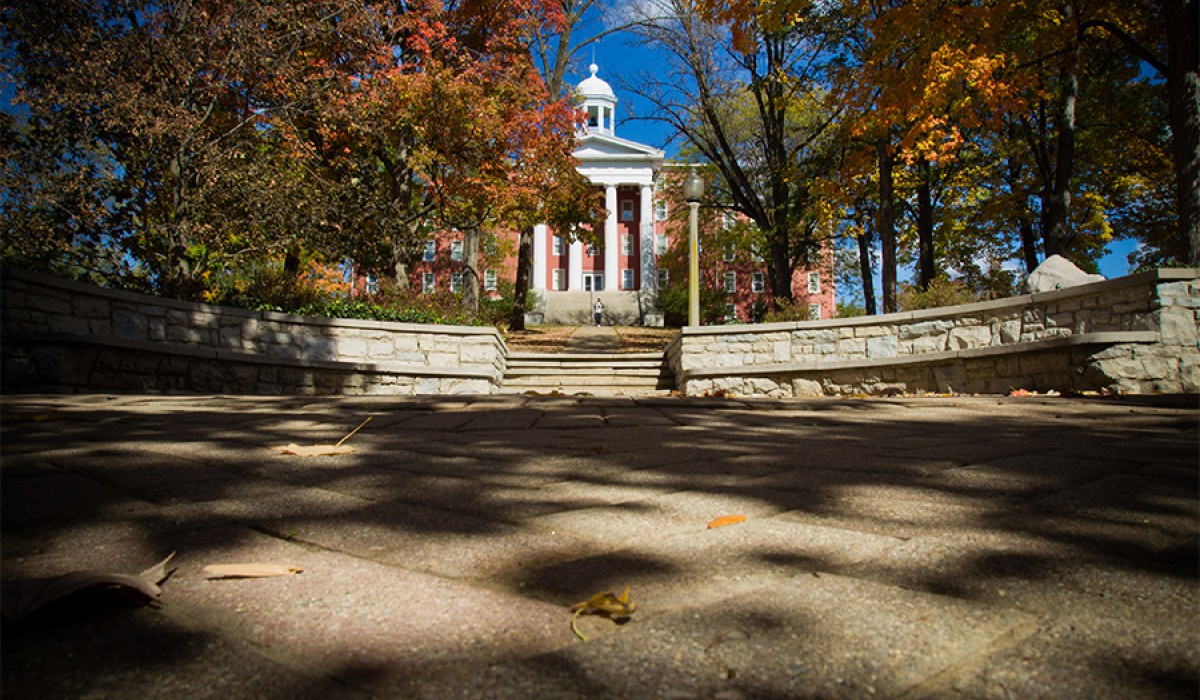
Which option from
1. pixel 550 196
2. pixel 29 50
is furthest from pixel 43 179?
pixel 550 196

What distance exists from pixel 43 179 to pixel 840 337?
10257mm

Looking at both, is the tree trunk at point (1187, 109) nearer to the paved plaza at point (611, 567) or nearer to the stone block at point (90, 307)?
the paved plaza at point (611, 567)

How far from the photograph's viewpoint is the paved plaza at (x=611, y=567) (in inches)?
39.7

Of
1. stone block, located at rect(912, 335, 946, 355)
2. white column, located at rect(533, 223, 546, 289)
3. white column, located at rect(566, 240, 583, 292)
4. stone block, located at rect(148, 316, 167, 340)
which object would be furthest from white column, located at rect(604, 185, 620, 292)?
stone block, located at rect(148, 316, 167, 340)

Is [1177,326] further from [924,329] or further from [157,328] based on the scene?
[157,328]

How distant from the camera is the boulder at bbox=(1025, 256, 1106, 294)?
832 centimetres

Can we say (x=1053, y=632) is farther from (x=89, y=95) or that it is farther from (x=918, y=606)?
(x=89, y=95)

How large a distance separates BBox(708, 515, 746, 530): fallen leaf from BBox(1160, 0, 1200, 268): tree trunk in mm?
9512

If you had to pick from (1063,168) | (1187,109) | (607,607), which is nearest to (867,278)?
(1063,168)

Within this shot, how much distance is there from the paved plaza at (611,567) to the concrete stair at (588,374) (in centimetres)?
735

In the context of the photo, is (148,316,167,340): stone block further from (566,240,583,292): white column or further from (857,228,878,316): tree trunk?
(566,240,583,292): white column

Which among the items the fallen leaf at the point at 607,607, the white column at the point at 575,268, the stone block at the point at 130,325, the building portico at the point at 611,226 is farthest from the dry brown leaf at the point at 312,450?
the white column at the point at 575,268

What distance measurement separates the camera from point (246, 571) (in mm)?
1403

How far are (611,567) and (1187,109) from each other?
34.9ft
